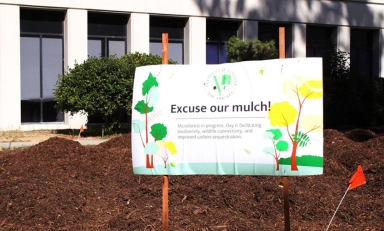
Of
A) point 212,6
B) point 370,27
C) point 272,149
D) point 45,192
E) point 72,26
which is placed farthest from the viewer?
point 370,27

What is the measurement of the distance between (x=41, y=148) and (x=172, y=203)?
11.7 ft

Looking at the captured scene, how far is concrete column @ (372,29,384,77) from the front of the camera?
Answer: 2859 cm

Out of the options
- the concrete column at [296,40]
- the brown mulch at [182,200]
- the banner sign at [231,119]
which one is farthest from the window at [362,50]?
the banner sign at [231,119]

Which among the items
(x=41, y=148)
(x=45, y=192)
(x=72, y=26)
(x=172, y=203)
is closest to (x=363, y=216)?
(x=172, y=203)

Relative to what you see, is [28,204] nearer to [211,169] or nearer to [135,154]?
[135,154]

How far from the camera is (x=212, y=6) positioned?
23.7m

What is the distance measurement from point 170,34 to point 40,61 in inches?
202

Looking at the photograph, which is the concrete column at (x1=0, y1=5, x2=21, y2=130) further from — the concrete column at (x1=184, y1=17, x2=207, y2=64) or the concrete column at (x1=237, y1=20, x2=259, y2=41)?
the concrete column at (x1=237, y1=20, x2=259, y2=41)

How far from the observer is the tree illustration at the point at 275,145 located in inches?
195

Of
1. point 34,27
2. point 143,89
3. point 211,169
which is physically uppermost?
point 34,27

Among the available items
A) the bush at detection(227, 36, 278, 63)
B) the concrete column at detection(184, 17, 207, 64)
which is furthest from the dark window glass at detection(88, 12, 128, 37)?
the bush at detection(227, 36, 278, 63)

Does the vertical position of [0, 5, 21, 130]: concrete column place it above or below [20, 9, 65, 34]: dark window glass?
below

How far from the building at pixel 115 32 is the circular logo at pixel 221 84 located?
16.2 metres

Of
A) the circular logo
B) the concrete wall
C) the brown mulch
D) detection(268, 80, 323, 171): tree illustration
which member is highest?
the concrete wall
